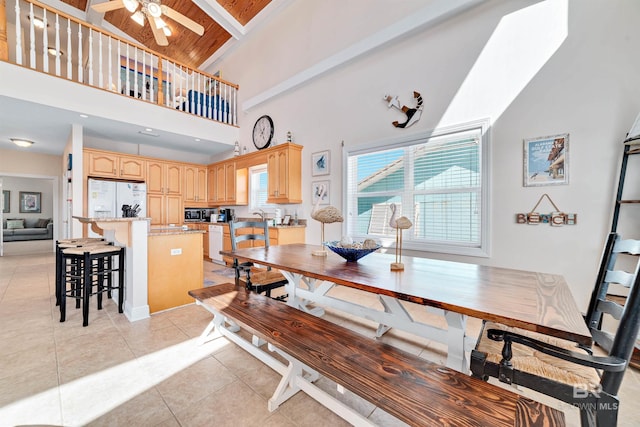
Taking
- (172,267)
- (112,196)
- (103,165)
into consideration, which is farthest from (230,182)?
(172,267)

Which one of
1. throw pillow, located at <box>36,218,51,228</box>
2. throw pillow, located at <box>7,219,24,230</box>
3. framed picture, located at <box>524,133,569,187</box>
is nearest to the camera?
framed picture, located at <box>524,133,569,187</box>

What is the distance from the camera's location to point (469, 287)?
1.27 meters

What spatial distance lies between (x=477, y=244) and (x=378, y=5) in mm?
3483

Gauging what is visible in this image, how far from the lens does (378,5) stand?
11.6ft

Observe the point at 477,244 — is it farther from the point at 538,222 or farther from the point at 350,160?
the point at 350,160

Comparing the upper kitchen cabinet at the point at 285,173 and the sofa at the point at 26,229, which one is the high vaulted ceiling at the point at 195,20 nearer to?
the upper kitchen cabinet at the point at 285,173

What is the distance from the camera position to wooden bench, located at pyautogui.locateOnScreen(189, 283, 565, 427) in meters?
0.87

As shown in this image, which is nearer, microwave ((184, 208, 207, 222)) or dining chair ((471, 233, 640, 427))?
dining chair ((471, 233, 640, 427))

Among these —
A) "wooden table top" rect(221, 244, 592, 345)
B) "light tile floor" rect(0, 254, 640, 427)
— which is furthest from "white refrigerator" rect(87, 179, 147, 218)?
"wooden table top" rect(221, 244, 592, 345)

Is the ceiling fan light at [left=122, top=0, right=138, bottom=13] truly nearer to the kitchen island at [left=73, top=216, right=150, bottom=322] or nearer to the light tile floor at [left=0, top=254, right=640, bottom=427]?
the kitchen island at [left=73, top=216, right=150, bottom=322]

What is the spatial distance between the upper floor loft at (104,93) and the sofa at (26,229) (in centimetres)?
482

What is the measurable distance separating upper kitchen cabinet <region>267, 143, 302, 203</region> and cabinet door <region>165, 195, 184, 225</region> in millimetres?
2775

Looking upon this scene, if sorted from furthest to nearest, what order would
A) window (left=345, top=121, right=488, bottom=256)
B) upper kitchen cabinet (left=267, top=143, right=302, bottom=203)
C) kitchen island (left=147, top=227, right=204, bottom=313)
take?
upper kitchen cabinet (left=267, top=143, right=302, bottom=203), window (left=345, top=121, right=488, bottom=256), kitchen island (left=147, top=227, right=204, bottom=313)

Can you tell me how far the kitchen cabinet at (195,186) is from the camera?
620cm
